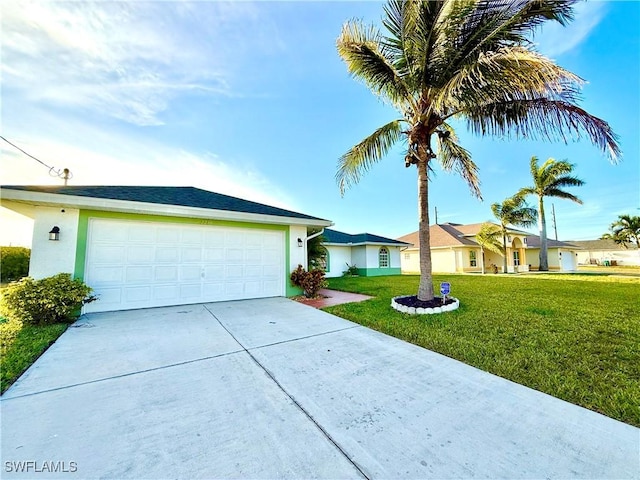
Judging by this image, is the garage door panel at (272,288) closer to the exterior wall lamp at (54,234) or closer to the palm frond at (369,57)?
the exterior wall lamp at (54,234)

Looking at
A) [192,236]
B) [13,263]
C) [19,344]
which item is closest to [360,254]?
[192,236]

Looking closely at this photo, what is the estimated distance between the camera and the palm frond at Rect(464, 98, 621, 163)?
18.0 feet

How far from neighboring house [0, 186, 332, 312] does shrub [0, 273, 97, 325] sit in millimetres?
767

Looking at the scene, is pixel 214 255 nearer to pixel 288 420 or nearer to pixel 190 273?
pixel 190 273

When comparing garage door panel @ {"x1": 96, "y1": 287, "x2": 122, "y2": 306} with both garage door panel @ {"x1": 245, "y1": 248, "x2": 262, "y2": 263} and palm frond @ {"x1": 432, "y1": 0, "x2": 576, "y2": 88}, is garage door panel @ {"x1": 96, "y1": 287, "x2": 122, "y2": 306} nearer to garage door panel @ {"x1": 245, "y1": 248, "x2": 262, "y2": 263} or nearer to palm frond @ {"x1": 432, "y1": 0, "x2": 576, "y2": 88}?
garage door panel @ {"x1": 245, "y1": 248, "x2": 262, "y2": 263}

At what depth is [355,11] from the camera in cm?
732

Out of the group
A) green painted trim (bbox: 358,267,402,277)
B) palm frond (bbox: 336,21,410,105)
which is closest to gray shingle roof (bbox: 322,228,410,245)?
green painted trim (bbox: 358,267,402,277)

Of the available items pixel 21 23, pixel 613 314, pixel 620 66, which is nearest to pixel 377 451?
pixel 613 314

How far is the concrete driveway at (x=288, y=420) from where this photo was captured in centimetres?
202

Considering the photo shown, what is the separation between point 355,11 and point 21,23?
8252mm

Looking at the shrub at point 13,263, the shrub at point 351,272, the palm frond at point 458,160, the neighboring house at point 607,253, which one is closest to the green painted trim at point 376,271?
the shrub at point 351,272

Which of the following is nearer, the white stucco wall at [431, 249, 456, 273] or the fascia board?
the fascia board

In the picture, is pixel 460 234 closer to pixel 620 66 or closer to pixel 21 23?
pixel 620 66

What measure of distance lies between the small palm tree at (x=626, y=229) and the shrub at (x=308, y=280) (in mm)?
47379
